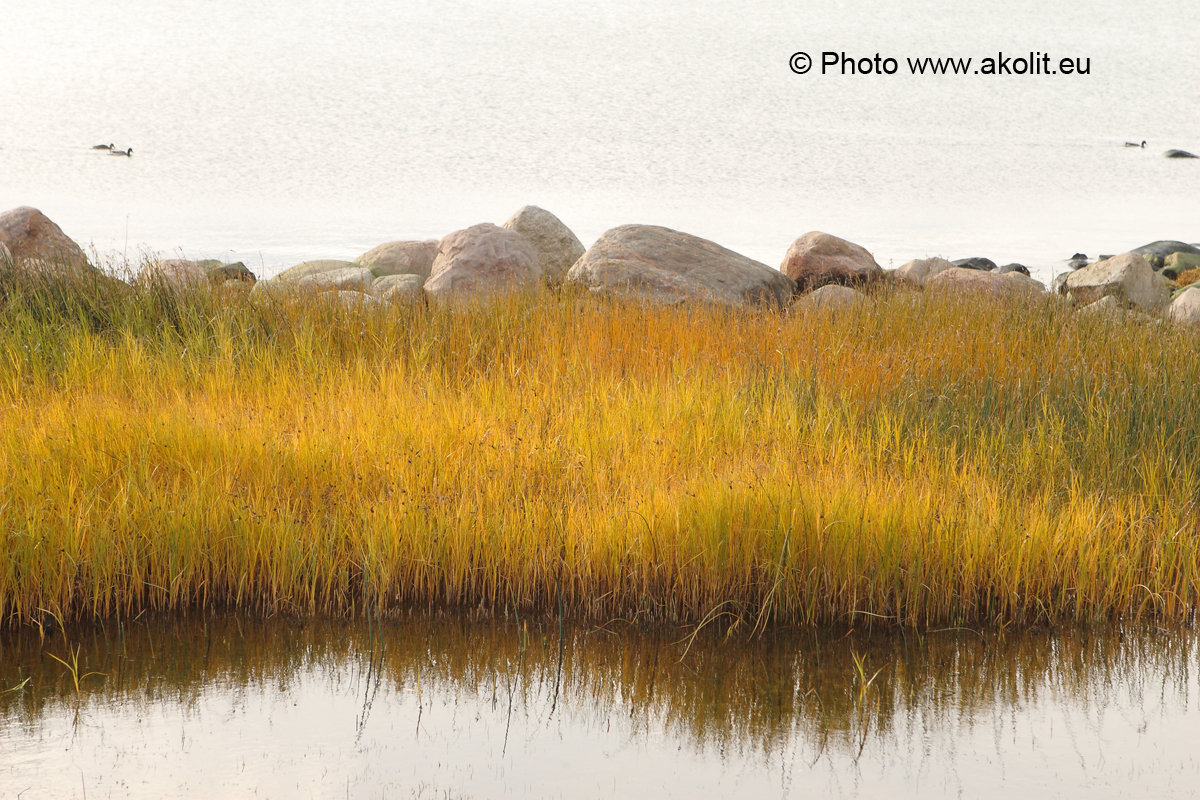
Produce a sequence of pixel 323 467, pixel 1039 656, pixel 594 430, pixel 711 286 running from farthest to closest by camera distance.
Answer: pixel 711 286 < pixel 594 430 < pixel 323 467 < pixel 1039 656

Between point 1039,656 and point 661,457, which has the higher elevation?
point 661,457

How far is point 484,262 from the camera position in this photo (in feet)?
36.4

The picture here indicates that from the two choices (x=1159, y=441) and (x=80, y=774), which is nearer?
(x=80, y=774)

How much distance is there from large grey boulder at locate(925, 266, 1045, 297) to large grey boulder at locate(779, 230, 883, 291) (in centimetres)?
91

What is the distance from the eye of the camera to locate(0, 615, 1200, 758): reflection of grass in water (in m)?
3.44

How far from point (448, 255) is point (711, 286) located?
3.04m

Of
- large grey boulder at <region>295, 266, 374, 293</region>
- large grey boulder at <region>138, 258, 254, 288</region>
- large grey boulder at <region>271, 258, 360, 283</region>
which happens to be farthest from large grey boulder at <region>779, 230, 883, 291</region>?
large grey boulder at <region>138, 258, 254, 288</region>

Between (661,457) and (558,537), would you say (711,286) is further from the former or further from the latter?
(558,537)

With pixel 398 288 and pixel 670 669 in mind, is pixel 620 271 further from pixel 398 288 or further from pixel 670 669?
pixel 670 669

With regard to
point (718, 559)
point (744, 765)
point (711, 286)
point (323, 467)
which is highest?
point (711, 286)

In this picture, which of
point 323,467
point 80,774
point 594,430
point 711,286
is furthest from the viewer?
point 711,286

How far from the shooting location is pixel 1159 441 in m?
5.78

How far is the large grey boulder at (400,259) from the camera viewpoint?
1351cm

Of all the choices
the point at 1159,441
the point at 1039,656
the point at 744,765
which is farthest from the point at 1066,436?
the point at 744,765
